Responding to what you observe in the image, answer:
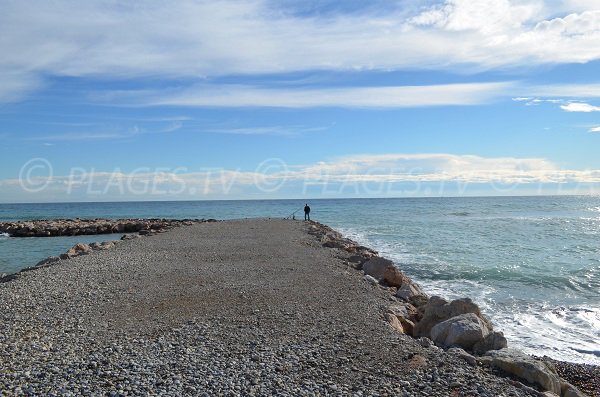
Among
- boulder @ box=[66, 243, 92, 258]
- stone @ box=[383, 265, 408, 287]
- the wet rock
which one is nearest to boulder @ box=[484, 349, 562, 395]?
stone @ box=[383, 265, 408, 287]

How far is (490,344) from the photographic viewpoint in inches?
295

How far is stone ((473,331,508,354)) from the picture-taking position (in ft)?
24.5

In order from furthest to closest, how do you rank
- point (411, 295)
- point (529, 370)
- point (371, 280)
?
point (371, 280) → point (411, 295) → point (529, 370)

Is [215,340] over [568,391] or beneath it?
over

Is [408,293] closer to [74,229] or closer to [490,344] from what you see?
[490,344]

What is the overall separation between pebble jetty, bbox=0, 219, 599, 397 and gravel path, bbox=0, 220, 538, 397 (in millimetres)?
23

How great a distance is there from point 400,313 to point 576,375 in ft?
9.32

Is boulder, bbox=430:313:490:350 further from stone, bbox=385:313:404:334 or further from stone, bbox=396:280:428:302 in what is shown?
stone, bbox=396:280:428:302

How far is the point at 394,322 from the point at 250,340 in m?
2.52

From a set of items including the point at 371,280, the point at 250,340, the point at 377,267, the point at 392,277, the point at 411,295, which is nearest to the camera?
the point at 250,340

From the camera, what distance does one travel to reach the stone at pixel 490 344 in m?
7.46

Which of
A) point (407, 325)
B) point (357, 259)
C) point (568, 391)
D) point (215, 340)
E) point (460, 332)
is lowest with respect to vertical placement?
point (568, 391)

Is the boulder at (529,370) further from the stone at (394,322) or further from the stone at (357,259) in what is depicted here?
the stone at (357,259)

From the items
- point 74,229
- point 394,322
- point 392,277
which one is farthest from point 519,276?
point 74,229
